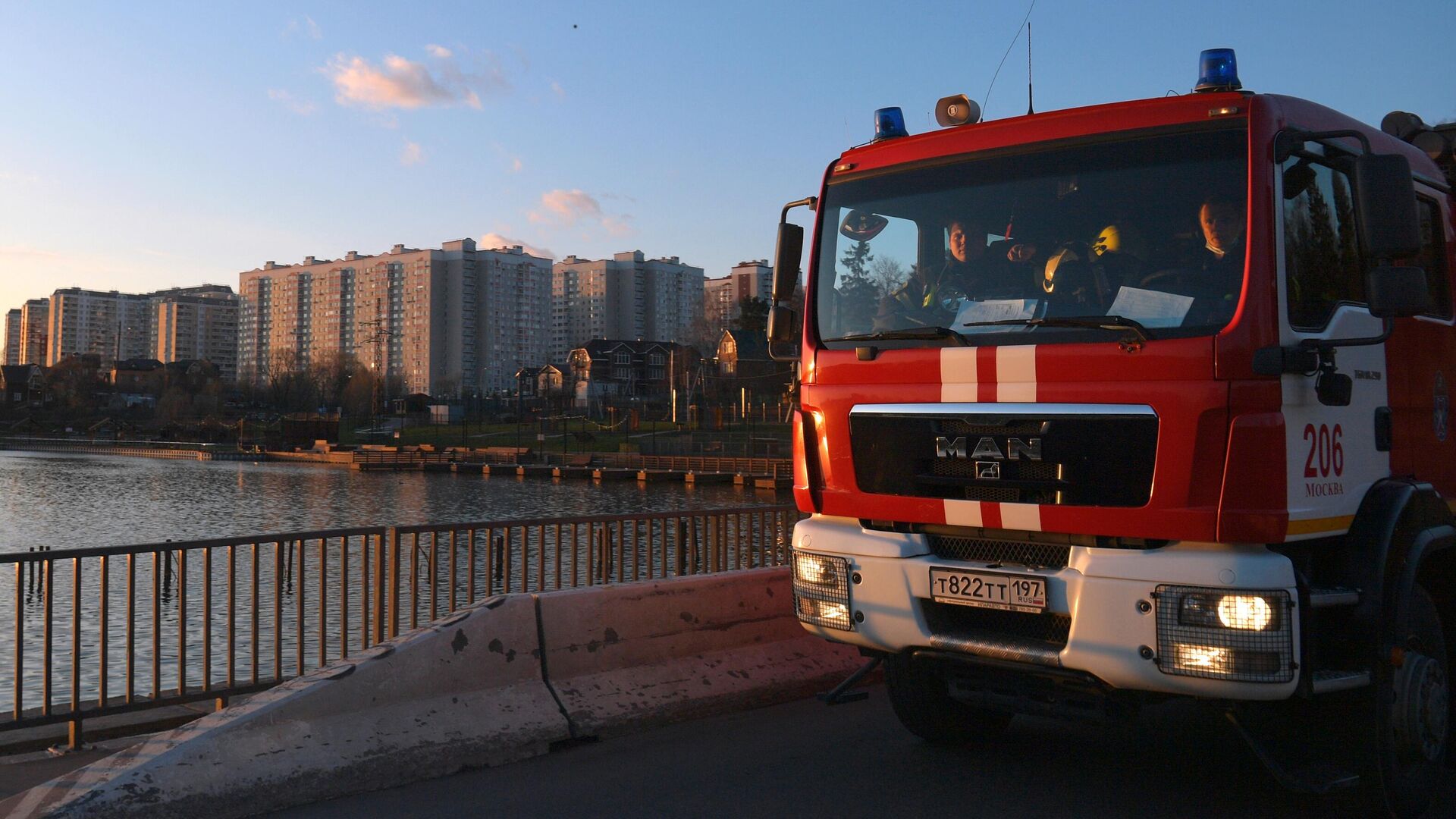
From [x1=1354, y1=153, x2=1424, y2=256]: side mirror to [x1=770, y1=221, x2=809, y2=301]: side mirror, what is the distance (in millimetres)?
2744

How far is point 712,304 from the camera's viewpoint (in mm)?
194375

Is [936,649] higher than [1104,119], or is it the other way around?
[1104,119]

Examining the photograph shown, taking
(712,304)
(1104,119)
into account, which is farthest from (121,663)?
(712,304)

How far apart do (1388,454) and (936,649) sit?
2183mm

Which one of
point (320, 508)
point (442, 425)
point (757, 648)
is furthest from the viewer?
point (442, 425)

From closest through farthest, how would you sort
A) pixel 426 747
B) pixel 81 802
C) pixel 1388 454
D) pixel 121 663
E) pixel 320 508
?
pixel 81 802 < pixel 1388 454 < pixel 426 747 < pixel 121 663 < pixel 320 508

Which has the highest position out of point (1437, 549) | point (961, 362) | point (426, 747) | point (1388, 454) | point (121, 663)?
point (961, 362)

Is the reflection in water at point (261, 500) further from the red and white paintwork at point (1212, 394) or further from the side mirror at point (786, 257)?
the red and white paintwork at point (1212, 394)

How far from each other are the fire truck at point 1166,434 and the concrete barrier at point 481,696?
150 cm

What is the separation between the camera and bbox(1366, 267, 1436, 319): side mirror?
172 inches

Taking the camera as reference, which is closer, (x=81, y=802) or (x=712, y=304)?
(x=81, y=802)

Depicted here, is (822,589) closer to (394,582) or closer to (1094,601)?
(1094,601)

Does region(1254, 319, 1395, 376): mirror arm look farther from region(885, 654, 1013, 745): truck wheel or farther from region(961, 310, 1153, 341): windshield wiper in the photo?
region(885, 654, 1013, 745): truck wheel

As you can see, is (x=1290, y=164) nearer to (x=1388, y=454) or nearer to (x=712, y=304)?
(x=1388, y=454)
